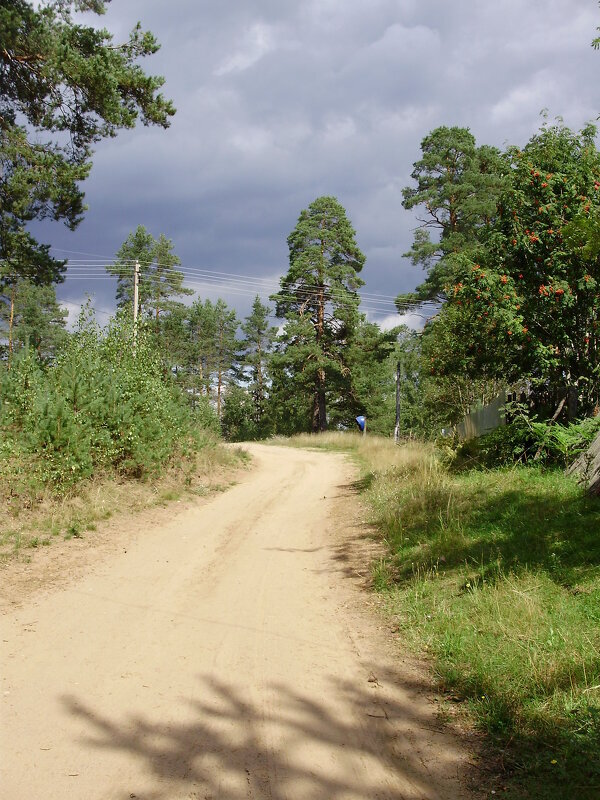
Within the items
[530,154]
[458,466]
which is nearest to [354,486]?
[458,466]

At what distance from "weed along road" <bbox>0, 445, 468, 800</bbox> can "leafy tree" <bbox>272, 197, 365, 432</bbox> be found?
116 feet

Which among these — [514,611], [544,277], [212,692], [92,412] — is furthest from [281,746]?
[544,277]

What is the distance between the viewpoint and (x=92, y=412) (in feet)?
36.3

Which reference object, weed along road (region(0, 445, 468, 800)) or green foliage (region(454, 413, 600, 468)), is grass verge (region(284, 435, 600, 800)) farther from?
green foliage (region(454, 413, 600, 468))

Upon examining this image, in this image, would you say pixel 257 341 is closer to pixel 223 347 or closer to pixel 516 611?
pixel 223 347

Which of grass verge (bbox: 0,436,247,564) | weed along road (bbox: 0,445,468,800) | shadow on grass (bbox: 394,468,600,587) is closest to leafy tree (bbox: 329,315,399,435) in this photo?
grass verge (bbox: 0,436,247,564)

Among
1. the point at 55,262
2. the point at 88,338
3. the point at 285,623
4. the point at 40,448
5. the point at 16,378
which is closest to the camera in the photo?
the point at 285,623

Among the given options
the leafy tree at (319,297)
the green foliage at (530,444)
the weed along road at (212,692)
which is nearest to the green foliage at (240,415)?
the leafy tree at (319,297)

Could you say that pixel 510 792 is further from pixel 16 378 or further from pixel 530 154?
pixel 530 154

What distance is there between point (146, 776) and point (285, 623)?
250cm

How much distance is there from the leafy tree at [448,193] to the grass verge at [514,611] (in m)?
25.1

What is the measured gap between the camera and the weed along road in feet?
9.97

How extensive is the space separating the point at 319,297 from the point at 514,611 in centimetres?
3916

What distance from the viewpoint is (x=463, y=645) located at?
181 inches
